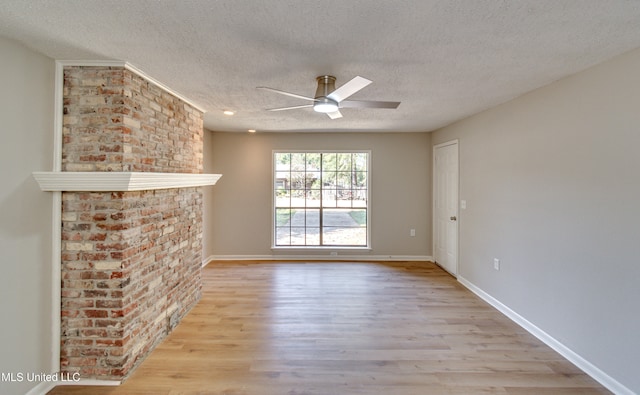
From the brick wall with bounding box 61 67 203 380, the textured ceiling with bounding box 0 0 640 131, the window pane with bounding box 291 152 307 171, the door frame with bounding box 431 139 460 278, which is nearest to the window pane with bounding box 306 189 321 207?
the window pane with bounding box 291 152 307 171

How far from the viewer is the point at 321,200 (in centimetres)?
542

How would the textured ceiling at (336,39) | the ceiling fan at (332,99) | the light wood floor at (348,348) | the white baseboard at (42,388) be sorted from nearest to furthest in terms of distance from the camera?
the textured ceiling at (336,39), the white baseboard at (42,388), the light wood floor at (348,348), the ceiling fan at (332,99)

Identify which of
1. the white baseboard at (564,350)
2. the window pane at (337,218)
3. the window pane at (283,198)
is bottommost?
the white baseboard at (564,350)

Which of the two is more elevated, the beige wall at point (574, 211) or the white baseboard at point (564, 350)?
the beige wall at point (574, 211)

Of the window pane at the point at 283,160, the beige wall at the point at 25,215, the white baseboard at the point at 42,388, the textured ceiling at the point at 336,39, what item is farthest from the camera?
the window pane at the point at 283,160

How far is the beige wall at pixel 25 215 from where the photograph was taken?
1771 mm

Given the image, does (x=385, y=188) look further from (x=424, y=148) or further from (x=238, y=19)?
(x=238, y=19)

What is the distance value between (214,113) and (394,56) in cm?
258

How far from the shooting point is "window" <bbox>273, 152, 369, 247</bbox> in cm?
538

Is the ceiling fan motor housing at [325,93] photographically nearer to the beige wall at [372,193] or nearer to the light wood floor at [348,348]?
the light wood floor at [348,348]

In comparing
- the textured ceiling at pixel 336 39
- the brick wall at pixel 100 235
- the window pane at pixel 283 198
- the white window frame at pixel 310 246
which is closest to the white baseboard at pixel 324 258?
the white window frame at pixel 310 246

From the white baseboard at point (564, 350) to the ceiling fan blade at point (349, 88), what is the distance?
2.79 meters

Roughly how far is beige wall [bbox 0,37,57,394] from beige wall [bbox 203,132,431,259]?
10.5 ft

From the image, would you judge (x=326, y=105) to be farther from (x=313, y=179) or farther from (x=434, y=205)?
(x=434, y=205)
